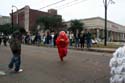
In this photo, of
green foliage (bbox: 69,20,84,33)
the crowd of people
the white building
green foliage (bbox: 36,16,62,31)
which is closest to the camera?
the crowd of people

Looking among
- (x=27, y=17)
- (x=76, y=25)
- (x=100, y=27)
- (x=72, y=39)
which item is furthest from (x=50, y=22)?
(x=72, y=39)

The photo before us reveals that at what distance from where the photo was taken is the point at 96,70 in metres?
13.1

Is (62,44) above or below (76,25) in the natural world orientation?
below

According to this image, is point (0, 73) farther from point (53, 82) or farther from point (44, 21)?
point (44, 21)

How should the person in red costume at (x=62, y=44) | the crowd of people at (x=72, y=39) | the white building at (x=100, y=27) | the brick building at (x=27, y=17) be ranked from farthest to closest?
the brick building at (x=27, y=17) < the white building at (x=100, y=27) < the crowd of people at (x=72, y=39) < the person in red costume at (x=62, y=44)

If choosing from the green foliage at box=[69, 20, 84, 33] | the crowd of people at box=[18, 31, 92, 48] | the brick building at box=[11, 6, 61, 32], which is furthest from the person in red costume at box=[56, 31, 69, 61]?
the brick building at box=[11, 6, 61, 32]

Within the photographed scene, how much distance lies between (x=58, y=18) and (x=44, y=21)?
174 inches

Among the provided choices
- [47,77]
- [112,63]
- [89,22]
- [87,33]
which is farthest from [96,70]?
[89,22]

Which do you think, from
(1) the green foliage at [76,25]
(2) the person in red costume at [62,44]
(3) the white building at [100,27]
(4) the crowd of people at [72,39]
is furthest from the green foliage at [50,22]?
(2) the person in red costume at [62,44]

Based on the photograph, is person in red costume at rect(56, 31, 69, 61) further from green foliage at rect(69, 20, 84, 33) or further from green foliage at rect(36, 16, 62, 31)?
green foliage at rect(36, 16, 62, 31)

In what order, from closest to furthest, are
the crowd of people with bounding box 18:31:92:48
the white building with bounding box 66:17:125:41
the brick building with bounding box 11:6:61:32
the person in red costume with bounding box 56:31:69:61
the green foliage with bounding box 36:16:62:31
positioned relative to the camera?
the person in red costume with bounding box 56:31:69:61 → the crowd of people with bounding box 18:31:92:48 → the white building with bounding box 66:17:125:41 → the green foliage with bounding box 36:16:62:31 → the brick building with bounding box 11:6:61:32

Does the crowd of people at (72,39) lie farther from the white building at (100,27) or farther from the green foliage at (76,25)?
the green foliage at (76,25)

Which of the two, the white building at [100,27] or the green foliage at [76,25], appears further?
the green foliage at [76,25]

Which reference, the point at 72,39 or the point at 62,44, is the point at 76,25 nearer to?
the point at 72,39
